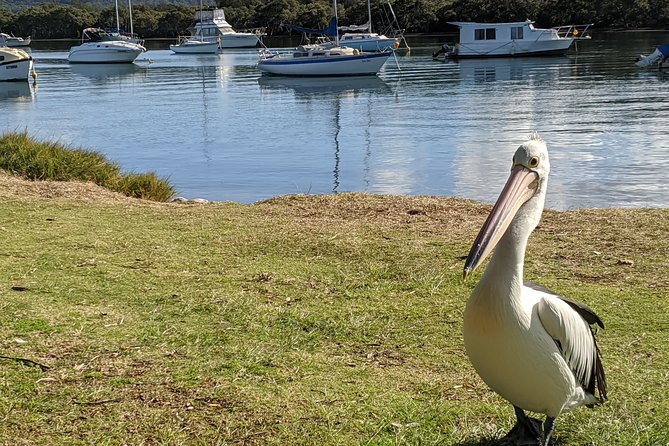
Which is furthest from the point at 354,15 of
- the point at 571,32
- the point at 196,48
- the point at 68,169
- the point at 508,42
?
the point at 68,169

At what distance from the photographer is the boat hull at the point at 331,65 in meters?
38.8

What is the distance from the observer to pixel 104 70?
49406 millimetres

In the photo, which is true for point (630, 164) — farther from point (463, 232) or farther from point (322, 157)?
point (463, 232)

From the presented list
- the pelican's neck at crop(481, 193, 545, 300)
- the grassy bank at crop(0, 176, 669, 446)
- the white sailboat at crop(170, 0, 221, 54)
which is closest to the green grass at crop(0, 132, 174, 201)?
the grassy bank at crop(0, 176, 669, 446)

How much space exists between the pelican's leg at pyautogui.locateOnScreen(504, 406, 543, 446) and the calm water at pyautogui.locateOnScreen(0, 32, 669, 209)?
8.41 m

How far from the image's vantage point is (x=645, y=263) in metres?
6.14

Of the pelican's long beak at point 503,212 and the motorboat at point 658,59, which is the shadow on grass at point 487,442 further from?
the motorboat at point 658,59

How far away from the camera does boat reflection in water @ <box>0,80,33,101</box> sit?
33.1 metres

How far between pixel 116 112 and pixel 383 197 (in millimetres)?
19670

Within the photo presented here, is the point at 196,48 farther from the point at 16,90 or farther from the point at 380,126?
the point at 380,126

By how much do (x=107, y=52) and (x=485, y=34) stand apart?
81.3ft

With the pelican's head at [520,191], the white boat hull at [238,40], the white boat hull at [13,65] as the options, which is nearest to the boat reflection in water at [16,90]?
the white boat hull at [13,65]

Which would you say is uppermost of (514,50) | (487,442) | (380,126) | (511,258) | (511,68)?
(514,50)

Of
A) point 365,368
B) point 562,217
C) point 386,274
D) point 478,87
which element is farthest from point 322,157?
point 478,87
